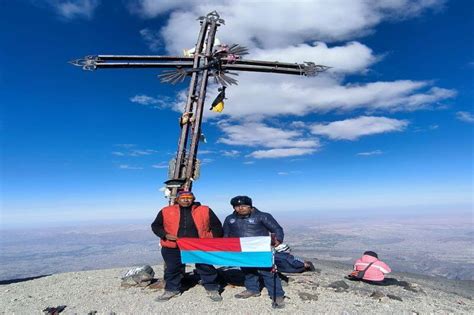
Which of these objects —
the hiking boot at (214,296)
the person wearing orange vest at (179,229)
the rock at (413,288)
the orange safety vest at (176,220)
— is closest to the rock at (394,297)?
the rock at (413,288)

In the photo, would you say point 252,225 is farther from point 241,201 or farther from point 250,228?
point 241,201

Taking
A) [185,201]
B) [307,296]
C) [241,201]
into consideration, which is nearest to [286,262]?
[307,296]

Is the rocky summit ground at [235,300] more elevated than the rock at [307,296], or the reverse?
the rock at [307,296]

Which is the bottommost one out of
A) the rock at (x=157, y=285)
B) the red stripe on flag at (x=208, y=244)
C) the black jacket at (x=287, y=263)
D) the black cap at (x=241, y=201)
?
the rock at (x=157, y=285)

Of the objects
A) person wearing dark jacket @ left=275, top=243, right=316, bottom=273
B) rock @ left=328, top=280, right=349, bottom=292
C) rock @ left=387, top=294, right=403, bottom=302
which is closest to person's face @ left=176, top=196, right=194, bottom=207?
person wearing dark jacket @ left=275, top=243, right=316, bottom=273

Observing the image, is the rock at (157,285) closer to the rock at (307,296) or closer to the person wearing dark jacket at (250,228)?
the person wearing dark jacket at (250,228)

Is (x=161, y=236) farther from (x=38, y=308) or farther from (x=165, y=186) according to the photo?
(x=38, y=308)

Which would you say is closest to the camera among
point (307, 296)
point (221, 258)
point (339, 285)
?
point (307, 296)
